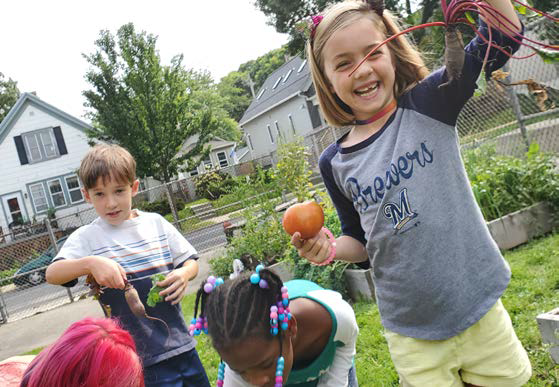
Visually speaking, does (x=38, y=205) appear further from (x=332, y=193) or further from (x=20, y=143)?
(x=332, y=193)

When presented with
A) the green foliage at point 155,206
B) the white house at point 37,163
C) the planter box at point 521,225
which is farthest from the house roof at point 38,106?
the planter box at point 521,225

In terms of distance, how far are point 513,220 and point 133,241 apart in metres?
3.87

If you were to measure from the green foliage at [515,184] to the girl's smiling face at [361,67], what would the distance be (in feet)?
11.7

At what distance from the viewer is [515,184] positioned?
5152 mm

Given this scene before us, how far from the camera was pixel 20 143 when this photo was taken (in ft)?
86.5

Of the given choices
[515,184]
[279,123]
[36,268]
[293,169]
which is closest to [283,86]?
[279,123]

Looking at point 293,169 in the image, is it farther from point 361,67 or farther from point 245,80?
point 245,80

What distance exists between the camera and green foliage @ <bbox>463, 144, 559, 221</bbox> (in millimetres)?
4938

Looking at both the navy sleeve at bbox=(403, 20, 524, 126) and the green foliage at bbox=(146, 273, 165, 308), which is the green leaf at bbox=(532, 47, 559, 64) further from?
the green foliage at bbox=(146, 273, 165, 308)

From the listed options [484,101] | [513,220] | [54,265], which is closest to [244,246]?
[513,220]

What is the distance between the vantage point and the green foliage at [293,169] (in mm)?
6387

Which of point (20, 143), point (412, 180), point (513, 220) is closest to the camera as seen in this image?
point (412, 180)

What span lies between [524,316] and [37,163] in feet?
91.7

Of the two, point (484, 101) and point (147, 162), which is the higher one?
point (147, 162)
